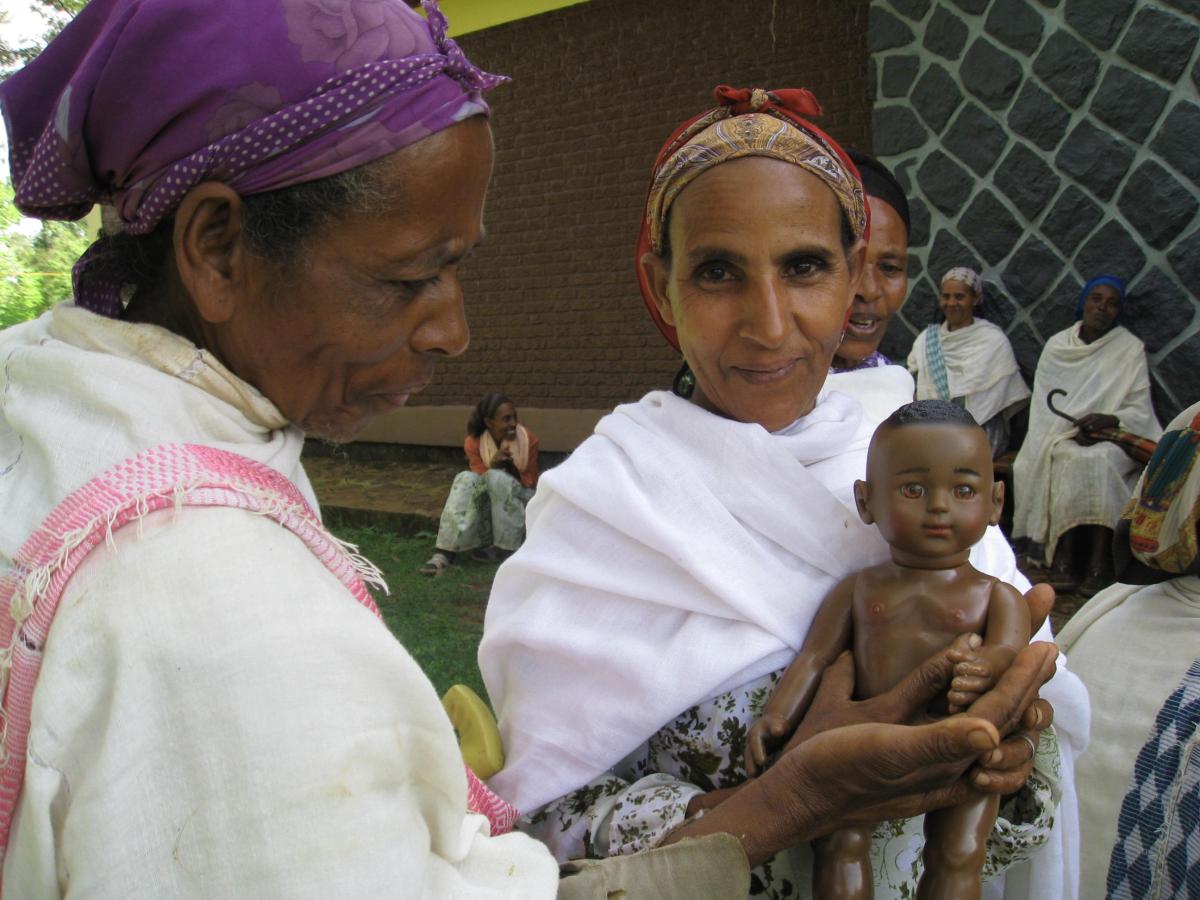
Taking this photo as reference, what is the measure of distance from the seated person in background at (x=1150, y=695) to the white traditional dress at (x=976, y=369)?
15.4ft

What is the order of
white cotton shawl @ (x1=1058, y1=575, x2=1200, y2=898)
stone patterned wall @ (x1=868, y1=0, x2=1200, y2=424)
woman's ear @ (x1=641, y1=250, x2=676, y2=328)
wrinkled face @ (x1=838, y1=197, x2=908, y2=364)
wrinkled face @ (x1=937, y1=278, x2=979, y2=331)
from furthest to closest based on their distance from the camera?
wrinkled face @ (x1=937, y1=278, x2=979, y2=331)
stone patterned wall @ (x1=868, y1=0, x2=1200, y2=424)
wrinkled face @ (x1=838, y1=197, x2=908, y2=364)
white cotton shawl @ (x1=1058, y1=575, x2=1200, y2=898)
woman's ear @ (x1=641, y1=250, x2=676, y2=328)

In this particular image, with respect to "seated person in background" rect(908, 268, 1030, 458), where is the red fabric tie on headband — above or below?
above

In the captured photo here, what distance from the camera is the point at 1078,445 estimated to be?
661 cm

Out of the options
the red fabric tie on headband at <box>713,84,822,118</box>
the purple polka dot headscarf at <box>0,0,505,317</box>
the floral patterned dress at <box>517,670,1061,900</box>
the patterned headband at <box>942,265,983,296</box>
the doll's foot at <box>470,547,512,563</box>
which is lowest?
the doll's foot at <box>470,547,512,563</box>

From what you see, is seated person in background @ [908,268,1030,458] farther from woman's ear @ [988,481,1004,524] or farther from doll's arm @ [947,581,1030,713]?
doll's arm @ [947,581,1030,713]

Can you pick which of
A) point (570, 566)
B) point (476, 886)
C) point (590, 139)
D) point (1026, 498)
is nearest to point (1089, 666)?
point (570, 566)

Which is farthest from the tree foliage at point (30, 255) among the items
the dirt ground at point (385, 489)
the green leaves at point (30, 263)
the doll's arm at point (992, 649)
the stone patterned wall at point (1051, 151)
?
the doll's arm at point (992, 649)

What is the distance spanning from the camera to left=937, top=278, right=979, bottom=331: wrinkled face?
23.0 feet

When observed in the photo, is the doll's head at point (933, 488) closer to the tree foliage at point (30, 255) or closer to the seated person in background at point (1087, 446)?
the seated person in background at point (1087, 446)

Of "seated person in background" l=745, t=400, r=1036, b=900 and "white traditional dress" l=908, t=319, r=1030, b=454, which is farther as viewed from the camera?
A: "white traditional dress" l=908, t=319, r=1030, b=454

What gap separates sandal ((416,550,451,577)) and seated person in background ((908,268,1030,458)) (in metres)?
4.12

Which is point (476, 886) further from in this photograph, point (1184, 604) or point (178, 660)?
point (1184, 604)

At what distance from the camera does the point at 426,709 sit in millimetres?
1045

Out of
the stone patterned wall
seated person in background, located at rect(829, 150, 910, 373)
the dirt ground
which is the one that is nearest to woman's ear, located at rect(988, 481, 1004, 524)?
seated person in background, located at rect(829, 150, 910, 373)
